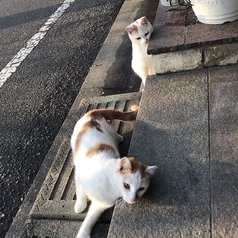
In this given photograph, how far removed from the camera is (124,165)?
1.99 meters

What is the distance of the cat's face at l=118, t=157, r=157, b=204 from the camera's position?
196cm

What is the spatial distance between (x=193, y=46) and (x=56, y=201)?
1.71m

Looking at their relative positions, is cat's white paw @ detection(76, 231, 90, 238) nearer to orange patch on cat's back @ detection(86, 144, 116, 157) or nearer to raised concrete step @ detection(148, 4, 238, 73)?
orange patch on cat's back @ detection(86, 144, 116, 157)

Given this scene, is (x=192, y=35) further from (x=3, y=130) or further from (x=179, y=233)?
(x=3, y=130)

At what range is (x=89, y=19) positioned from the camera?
227 inches

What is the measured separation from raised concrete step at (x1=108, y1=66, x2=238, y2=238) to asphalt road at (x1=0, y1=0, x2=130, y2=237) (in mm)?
1257

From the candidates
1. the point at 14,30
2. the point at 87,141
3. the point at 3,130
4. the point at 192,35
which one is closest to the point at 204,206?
the point at 87,141

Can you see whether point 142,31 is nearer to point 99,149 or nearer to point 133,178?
point 99,149

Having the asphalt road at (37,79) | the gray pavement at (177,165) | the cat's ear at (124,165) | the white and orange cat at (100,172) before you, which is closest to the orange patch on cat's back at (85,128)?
the white and orange cat at (100,172)

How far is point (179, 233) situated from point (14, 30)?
5.42 metres

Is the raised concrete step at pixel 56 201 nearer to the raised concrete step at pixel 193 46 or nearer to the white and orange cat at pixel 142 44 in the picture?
the white and orange cat at pixel 142 44

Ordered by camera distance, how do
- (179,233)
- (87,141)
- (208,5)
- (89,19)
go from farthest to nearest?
1. (89,19)
2. (208,5)
3. (87,141)
4. (179,233)

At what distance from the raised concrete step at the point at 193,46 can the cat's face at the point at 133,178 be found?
122 cm

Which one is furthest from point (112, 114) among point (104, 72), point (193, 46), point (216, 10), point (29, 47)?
point (29, 47)
